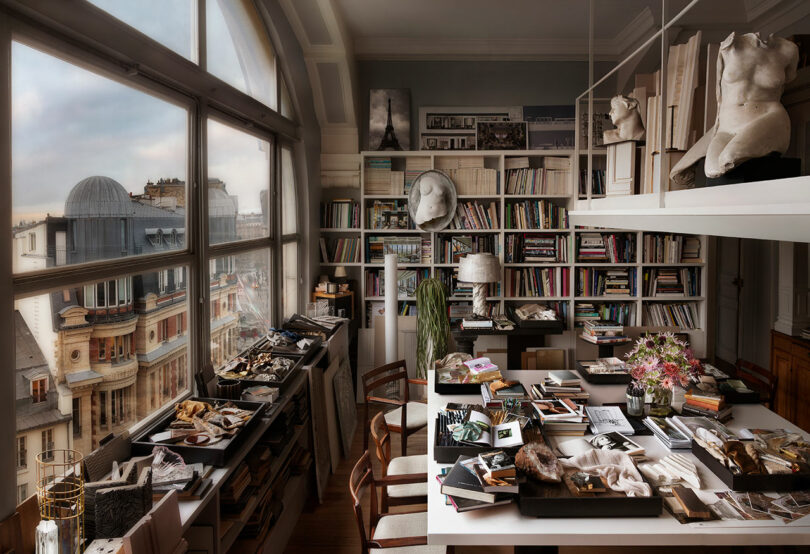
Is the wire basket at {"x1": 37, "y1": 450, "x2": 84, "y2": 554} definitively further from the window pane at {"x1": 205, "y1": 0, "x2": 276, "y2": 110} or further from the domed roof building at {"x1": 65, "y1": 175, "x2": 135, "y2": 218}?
the window pane at {"x1": 205, "y1": 0, "x2": 276, "y2": 110}

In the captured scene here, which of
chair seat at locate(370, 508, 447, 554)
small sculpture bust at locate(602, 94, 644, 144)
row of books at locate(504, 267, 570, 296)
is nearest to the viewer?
chair seat at locate(370, 508, 447, 554)

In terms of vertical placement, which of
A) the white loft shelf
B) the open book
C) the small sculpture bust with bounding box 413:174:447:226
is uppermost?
the small sculpture bust with bounding box 413:174:447:226

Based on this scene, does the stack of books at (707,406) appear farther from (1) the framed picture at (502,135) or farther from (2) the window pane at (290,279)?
(1) the framed picture at (502,135)

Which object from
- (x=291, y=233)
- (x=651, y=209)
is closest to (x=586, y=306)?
(x=291, y=233)

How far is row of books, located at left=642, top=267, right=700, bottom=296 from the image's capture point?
557 centimetres

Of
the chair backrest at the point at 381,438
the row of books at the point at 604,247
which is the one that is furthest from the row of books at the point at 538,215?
the chair backrest at the point at 381,438

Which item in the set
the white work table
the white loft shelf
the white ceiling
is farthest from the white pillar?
the white work table

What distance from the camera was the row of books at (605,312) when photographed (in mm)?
5609

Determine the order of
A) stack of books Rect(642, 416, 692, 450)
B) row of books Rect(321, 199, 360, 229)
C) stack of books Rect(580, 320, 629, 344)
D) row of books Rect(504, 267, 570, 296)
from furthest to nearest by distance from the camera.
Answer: row of books Rect(321, 199, 360, 229) < row of books Rect(504, 267, 570, 296) < stack of books Rect(580, 320, 629, 344) < stack of books Rect(642, 416, 692, 450)

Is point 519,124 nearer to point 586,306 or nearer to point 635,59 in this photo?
point 635,59

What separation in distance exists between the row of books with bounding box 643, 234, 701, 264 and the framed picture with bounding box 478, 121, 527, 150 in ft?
4.90

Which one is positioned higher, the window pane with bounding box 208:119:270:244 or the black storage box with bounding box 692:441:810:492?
the window pane with bounding box 208:119:270:244

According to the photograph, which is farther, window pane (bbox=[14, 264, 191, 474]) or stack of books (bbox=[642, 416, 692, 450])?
stack of books (bbox=[642, 416, 692, 450])

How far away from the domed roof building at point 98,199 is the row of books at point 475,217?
356cm
